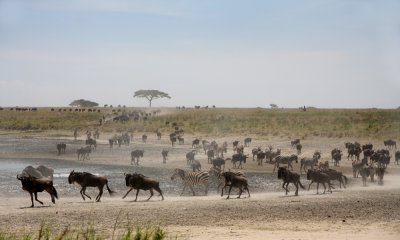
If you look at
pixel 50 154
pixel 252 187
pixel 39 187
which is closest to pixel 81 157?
pixel 50 154

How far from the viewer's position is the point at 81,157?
4609cm

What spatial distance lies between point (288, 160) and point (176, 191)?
12.6 m

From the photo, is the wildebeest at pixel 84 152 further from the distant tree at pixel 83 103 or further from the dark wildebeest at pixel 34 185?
the distant tree at pixel 83 103

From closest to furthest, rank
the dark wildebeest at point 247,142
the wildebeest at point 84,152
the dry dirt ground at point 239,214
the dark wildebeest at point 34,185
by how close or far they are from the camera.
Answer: the dry dirt ground at point 239,214
the dark wildebeest at point 34,185
the wildebeest at point 84,152
the dark wildebeest at point 247,142

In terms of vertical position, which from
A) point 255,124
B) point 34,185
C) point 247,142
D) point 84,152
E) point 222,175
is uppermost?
point 255,124

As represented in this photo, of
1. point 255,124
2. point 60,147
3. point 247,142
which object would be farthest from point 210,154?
point 255,124

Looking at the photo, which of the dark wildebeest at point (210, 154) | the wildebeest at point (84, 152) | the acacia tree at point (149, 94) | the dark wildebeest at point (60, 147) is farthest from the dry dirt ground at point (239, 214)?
the acacia tree at point (149, 94)

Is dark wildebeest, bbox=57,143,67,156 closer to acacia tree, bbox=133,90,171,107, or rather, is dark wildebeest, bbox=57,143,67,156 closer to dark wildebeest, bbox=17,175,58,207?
dark wildebeest, bbox=17,175,58,207

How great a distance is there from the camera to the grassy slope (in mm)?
61188

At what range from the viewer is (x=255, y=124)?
71250 mm

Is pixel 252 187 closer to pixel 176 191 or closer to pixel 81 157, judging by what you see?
pixel 176 191

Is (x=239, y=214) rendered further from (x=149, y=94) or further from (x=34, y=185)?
(x=149, y=94)

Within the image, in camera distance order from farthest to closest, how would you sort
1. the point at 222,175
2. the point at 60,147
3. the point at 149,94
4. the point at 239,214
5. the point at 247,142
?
1. the point at 149,94
2. the point at 247,142
3. the point at 60,147
4. the point at 222,175
5. the point at 239,214

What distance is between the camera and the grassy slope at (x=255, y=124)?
201 ft
